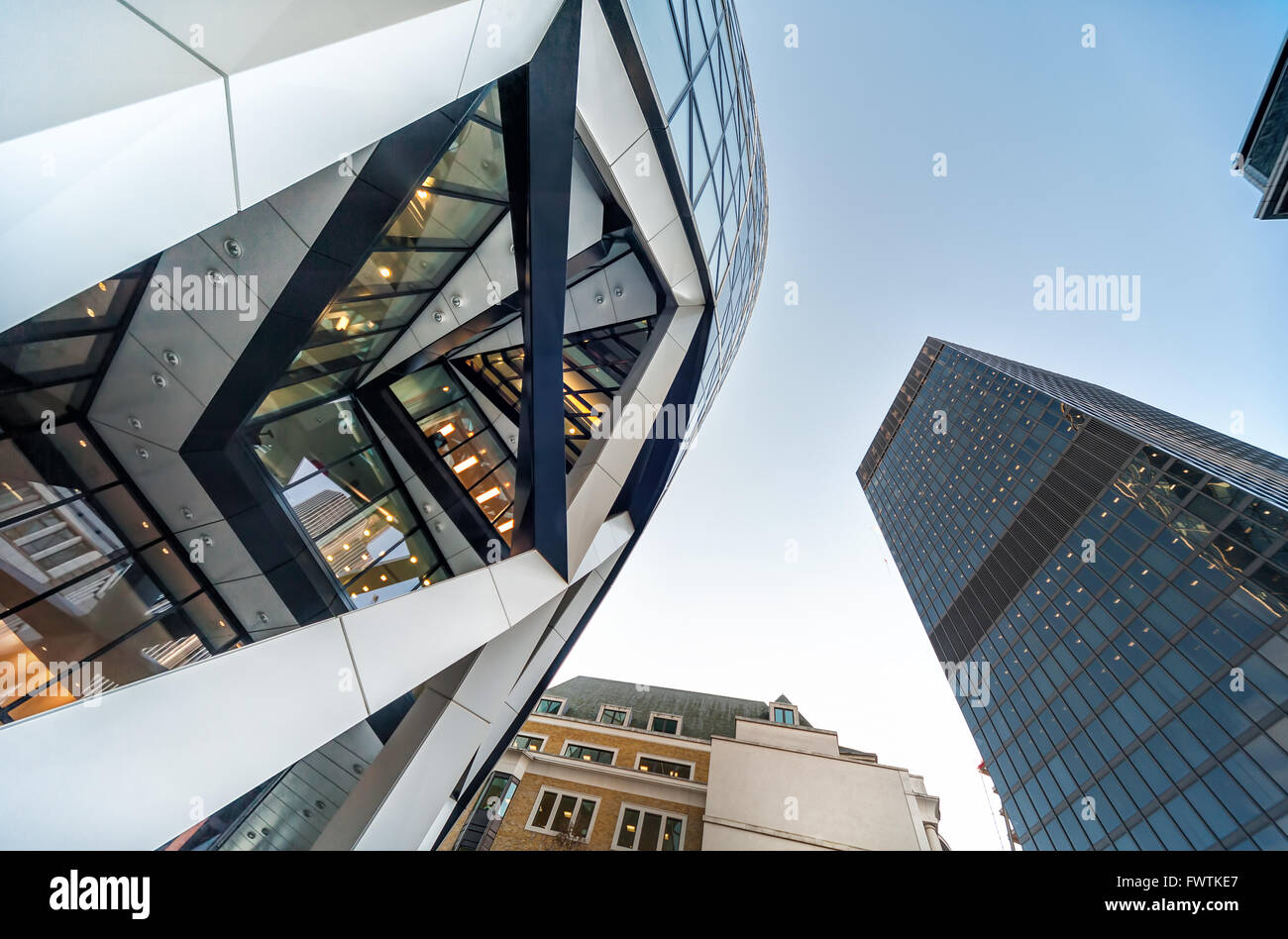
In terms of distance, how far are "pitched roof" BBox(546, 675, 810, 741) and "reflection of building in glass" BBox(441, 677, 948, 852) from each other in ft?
3.06

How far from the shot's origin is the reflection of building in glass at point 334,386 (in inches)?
99.2

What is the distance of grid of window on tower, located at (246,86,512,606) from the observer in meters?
7.44

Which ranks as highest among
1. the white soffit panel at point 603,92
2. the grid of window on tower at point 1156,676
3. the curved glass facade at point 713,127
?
the grid of window on tower at point 1156,676

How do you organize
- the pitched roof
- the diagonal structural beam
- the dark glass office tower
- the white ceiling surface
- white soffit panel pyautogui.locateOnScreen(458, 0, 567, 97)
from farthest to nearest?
the dark glass office tower → the pitched roof → the diagonal structural beam → white soffit panel pyautogui.locateOnScreen(458, 0, 567, 97) → the white ceiling surface

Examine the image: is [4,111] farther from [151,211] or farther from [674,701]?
[674,701]

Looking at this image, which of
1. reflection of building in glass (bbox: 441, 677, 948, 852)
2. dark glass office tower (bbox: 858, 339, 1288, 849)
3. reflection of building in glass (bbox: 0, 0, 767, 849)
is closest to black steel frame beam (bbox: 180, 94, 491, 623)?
reflection of building in glass (bbox: 0, 0, 767, 849)

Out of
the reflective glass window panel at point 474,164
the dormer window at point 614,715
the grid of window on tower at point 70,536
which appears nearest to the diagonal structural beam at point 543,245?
the reflective glass window panel at point 474,164

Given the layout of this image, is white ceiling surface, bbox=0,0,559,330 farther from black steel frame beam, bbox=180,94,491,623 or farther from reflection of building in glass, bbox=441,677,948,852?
reflection of building in glass, bbox=441,677,948,852

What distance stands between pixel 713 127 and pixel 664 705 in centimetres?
3386

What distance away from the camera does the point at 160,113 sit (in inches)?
82.7

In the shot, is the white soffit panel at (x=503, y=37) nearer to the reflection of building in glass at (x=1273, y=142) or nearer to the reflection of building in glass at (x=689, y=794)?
the reflection of building in glass at (x=689, y=794)

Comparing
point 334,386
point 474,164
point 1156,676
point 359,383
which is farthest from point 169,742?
point 1156,676

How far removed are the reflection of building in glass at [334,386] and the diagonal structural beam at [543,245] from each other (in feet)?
0.13
